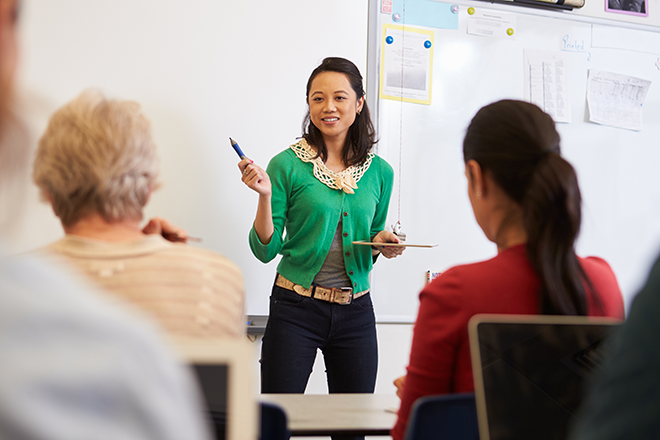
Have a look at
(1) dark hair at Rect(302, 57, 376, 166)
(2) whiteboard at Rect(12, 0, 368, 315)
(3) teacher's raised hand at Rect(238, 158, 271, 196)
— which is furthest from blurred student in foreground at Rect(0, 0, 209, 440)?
(2) whiteboard at Rect(12, 0, 368, 315)

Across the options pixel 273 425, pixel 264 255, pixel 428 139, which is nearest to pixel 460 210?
pixel 428 139

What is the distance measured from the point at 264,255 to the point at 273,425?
3.82ft

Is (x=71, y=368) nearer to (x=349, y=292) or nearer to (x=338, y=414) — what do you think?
(x=338, y=414)

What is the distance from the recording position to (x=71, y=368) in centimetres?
25

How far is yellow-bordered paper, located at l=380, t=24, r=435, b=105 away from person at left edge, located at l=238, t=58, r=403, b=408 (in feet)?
1.74

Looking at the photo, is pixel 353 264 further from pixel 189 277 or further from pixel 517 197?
pixel 189 277

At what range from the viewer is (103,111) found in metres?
0.98

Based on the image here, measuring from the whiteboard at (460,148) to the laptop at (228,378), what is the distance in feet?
7.07

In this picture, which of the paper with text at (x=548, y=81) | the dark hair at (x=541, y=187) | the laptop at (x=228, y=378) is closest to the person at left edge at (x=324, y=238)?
the dark hair at (x=541, y=187)

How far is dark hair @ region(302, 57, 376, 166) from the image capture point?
2.17m

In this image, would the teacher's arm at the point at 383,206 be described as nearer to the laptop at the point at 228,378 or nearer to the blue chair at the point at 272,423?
the blue chair at the point at 272,423

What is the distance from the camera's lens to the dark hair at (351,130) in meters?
2.17

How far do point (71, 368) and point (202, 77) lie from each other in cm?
235

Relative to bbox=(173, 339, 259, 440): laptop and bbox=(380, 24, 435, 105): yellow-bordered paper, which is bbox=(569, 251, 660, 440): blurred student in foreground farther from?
bbox=(380, 24, 435, 105): yellow-bordered paper
